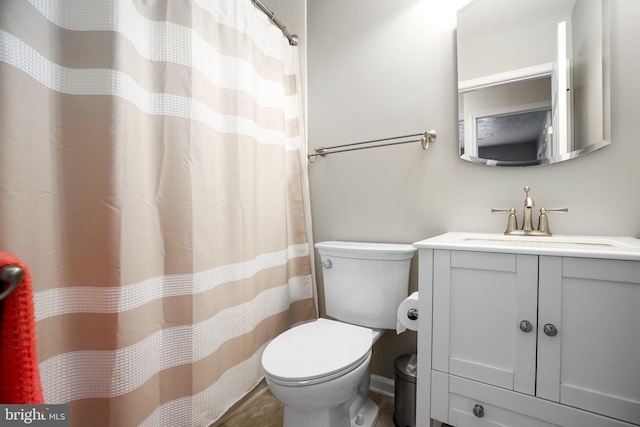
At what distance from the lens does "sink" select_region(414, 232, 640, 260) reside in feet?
2.59

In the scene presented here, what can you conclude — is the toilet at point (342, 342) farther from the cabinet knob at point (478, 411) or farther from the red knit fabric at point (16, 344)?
the red knit fabric at point (16, 344)

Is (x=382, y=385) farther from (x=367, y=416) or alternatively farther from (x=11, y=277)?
(x=11, y=277)

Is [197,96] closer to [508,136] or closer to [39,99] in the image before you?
[39,99]

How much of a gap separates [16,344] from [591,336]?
128 centimetres

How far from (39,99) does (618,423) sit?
1.81 meters

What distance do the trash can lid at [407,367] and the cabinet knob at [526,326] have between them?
0.53 m

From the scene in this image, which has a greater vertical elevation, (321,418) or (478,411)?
(478,411)

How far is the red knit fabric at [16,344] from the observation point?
0.42 meters

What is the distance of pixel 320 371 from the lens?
3.25ft

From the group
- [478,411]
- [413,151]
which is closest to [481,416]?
[478,411]

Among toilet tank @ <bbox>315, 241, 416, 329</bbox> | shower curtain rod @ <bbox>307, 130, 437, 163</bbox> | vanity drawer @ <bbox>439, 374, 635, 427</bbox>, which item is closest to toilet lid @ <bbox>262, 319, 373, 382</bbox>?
toilet tank @ <bbox>315, 241, 416, 329</bbox>

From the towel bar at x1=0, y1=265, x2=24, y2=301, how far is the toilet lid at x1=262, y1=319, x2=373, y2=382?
783 millimetres

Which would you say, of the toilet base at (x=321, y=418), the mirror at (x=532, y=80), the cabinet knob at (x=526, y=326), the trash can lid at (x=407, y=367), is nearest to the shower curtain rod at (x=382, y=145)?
the mirror at (x=532, y=80)

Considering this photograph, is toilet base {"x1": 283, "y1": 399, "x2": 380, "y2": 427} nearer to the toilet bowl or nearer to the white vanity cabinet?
the toilet bowl
